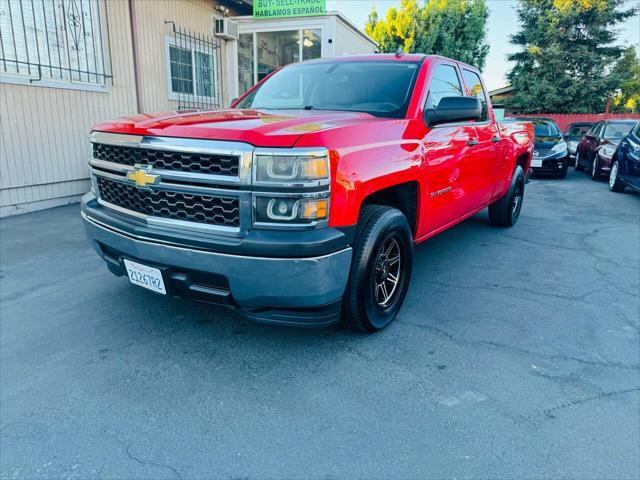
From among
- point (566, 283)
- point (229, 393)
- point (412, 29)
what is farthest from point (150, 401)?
point (412, 29)

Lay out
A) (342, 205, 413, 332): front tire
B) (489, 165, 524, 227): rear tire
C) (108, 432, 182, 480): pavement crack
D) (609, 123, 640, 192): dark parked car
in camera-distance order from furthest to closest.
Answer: (609, 123, 640, 192): dark parked car
(489, 165, 524, 227): rear tire
(342, 205, 413, 332): front tire
(108, 432, 182, 480): pavement crack

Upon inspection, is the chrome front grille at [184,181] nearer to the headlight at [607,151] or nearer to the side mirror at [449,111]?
the side mirror at [449,111]

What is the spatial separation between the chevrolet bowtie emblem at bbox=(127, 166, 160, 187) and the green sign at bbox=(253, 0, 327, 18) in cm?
848

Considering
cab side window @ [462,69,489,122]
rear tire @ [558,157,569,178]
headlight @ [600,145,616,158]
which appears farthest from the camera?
rear tire @ [558,157,569,178]

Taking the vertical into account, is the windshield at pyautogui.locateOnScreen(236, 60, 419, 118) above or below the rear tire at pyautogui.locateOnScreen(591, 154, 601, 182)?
above

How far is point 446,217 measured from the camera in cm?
402

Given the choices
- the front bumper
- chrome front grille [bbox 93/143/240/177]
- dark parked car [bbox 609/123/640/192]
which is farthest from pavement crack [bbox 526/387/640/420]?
dark parked car [bbox 609/123/640/192]

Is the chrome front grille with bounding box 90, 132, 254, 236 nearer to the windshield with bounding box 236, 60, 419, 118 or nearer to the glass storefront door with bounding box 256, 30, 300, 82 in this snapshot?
the windshield with bounding box 236, 60, 419, 118

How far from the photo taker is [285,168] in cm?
229

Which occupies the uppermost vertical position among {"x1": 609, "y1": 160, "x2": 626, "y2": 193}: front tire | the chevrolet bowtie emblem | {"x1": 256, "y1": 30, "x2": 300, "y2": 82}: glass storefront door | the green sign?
the green sign

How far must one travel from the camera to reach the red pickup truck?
232 centimetres

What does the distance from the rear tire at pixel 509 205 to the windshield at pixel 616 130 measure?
7.04 meters

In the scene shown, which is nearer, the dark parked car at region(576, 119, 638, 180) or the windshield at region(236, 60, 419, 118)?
the windshield at region(236, 60, 419, 118)

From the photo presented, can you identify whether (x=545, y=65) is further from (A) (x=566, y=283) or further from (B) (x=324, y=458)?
(B) (x=324, y=458)
